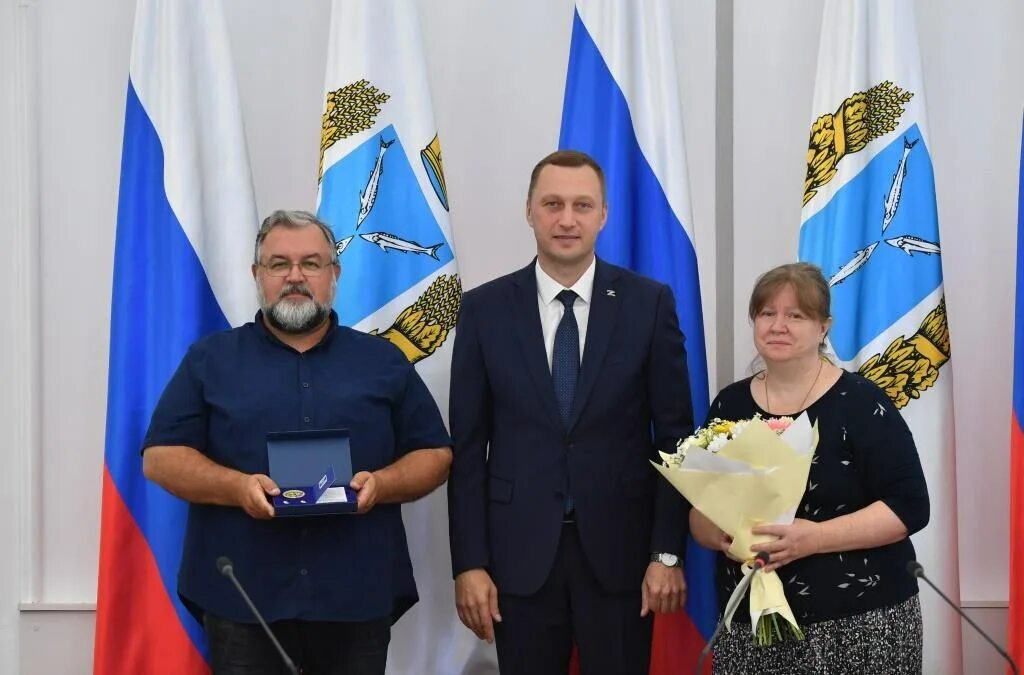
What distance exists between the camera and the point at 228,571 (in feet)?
5.93

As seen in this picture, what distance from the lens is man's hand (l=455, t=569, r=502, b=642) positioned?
251 centimetres

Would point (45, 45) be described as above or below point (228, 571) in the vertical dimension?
above

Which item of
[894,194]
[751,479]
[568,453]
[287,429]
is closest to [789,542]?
[751,479]

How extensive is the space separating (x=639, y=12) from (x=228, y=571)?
2.22m

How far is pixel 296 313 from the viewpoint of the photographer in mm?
2521

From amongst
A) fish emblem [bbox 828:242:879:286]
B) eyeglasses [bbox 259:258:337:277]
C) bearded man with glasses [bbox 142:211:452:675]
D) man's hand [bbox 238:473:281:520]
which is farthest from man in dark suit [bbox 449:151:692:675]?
fish emblem [bbox 828:242:879:286]

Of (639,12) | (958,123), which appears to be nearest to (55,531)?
(639,12)

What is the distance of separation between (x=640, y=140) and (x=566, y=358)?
102cm

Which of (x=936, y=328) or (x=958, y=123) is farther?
(x=958, y=123)

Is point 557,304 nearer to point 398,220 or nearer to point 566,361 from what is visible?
point 566,361

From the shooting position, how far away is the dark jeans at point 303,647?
2402 mm

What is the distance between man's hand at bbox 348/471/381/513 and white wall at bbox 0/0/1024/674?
1.50 m

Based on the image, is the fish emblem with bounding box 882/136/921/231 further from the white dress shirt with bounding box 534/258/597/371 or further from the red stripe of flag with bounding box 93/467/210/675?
the red stripe of flag with bounding box 93/467/210/675

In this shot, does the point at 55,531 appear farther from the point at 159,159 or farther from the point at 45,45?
the point at 45,45
